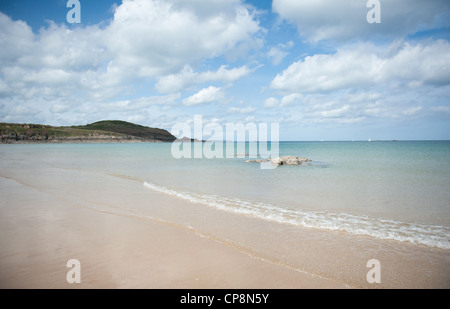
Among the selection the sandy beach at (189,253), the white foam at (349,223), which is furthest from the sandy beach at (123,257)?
the white foam at (349,223)

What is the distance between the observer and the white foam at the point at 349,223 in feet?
23.9

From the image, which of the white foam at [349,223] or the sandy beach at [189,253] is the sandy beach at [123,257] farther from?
the white foam at [349,223]

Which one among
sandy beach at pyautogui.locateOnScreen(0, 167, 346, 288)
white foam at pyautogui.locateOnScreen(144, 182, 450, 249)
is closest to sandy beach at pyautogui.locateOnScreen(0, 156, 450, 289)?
sandy beach at pyautogui.locateOnScreen(0, 167, 346, 288)

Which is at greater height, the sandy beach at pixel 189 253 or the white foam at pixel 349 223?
the sandy beach at pixel 189 253

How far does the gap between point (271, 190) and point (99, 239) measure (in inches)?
422

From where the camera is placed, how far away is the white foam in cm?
728

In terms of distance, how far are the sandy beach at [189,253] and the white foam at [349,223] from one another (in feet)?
1.89

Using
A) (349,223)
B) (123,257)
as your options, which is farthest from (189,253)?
(349,223)

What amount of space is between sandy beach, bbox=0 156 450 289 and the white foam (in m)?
0.58

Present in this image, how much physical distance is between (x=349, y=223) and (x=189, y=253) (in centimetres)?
622

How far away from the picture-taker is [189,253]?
5.85 meters

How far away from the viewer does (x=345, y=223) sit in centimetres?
862
